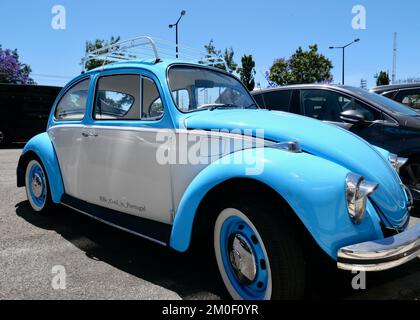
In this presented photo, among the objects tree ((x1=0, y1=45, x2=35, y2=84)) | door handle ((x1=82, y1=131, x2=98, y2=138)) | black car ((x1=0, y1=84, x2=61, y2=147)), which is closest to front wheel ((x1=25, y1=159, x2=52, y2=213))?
door handle ((x1=82, y1=131, x2=98, y2=138))

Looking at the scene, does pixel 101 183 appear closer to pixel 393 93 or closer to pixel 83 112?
pixel 83 112

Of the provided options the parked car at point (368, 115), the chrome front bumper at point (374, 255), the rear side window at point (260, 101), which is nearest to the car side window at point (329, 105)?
the parked car at point (368, 115)

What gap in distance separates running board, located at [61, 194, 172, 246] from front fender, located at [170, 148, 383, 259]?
77cm

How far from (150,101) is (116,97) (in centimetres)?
67

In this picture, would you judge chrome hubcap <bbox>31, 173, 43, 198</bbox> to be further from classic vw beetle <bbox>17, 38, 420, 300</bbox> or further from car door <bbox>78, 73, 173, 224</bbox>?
car door <bbox>78, 73, 173, 224</bbox>

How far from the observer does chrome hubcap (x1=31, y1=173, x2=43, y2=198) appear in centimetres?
489

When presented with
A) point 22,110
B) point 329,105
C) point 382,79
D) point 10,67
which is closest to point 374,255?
point 329,105

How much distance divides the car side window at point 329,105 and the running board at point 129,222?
3.34 metres

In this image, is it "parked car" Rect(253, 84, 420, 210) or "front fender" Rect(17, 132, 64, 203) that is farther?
"parked car" Rect(253, 84, 420, 210)

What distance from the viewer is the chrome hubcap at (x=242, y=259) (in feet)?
8.43

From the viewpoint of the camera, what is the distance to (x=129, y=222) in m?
3.40

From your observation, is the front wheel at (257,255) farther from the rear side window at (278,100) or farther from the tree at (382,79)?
the tree at (382,79)

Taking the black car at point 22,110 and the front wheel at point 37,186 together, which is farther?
the black car at point 22,110
